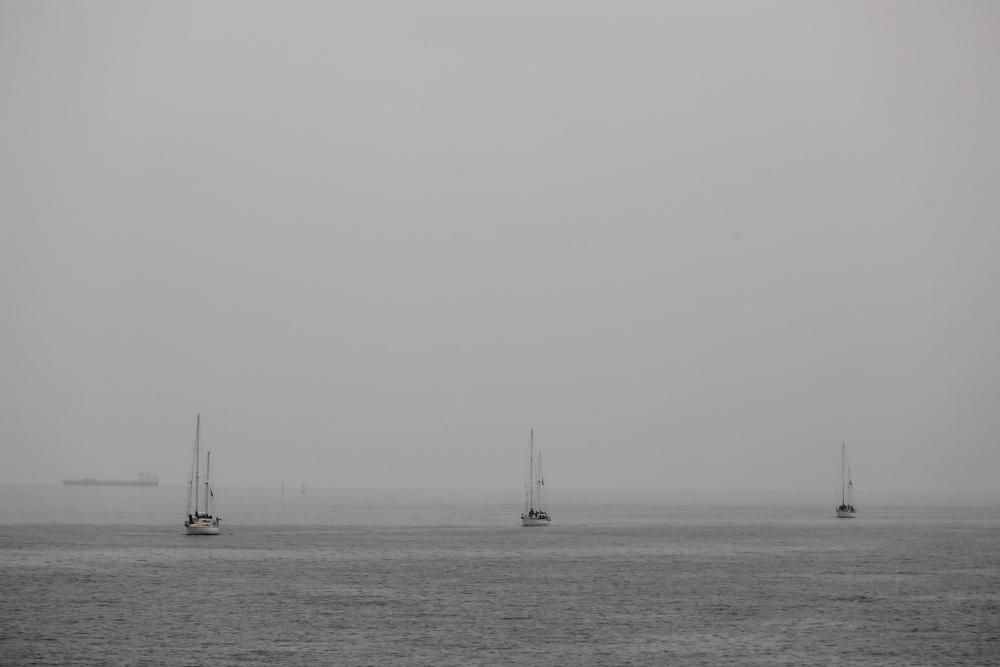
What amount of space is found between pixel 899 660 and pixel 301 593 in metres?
54.7

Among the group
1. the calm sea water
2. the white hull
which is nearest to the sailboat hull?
the white hull

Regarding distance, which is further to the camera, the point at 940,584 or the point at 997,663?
the point at 940,584

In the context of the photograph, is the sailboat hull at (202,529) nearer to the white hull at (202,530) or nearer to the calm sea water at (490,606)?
the white hull at (202,530)

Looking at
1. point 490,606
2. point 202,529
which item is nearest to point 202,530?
point 202,529

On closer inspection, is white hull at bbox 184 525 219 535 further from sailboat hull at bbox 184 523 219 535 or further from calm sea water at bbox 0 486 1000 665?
calm sea water at bbox 0 486 1000 665

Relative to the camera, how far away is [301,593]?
104m

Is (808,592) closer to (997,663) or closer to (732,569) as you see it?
(732,569)

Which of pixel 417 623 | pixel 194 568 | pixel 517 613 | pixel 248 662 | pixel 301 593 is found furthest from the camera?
pixel 194 568

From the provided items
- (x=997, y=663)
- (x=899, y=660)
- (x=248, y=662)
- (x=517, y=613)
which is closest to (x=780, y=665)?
(x=899, y=660)

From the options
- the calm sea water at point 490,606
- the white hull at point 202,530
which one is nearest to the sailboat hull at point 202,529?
the white hull at point 202,530

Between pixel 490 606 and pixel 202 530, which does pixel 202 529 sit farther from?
pixel 490 606

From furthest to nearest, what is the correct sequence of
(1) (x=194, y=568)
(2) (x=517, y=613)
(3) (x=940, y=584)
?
1. (1) (x=194, y=568)
2. (3) (x=940, y=584)
3. (2) (x=517, y=613)

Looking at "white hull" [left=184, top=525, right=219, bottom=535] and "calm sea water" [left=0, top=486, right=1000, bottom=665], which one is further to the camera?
"white hull" [left=184, top=525, right=219, bottom=535]

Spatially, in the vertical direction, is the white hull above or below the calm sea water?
above
